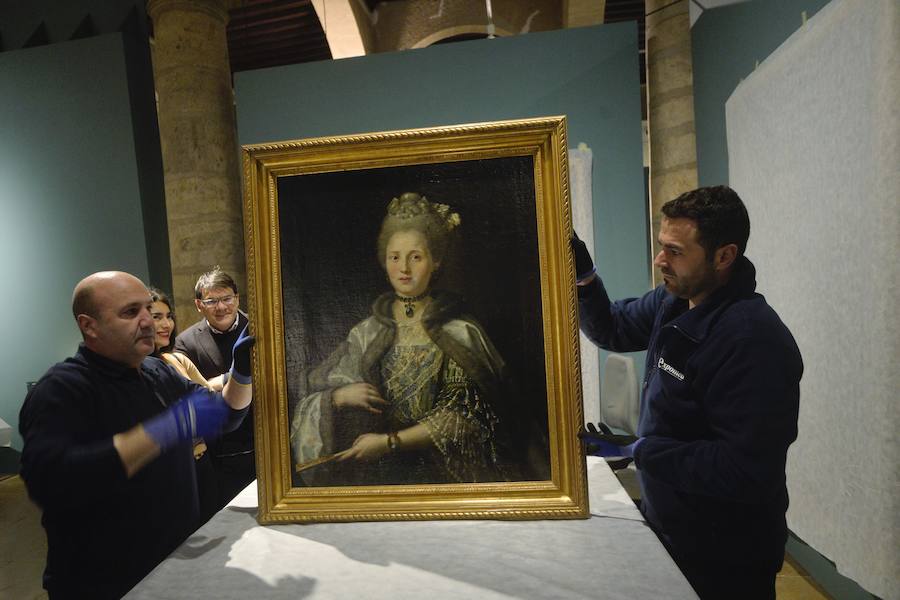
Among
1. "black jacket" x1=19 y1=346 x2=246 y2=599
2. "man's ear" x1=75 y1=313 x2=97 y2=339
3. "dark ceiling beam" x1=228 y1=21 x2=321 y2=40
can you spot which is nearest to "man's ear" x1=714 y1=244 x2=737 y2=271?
"black jacket" x1=19 y1=346 x2=246 y2=599

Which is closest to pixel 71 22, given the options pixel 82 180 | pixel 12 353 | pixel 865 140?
pixel 82 180

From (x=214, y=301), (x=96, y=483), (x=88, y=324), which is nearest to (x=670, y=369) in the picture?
(x=96, y=483)

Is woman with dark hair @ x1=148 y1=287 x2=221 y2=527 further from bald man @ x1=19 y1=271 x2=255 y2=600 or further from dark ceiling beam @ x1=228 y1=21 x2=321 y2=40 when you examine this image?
dark ceiling beam @ x1=228 y1=21 x2=321 y2=40

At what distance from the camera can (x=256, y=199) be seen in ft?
4.63

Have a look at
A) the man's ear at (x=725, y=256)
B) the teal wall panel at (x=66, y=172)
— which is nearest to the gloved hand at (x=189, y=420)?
the man's ear at (x=725, y=256)

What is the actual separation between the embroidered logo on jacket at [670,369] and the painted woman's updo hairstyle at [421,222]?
0.74m

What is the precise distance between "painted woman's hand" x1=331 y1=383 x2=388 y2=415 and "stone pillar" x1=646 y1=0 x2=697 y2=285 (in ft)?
10.7

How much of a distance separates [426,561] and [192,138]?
14.3 ft

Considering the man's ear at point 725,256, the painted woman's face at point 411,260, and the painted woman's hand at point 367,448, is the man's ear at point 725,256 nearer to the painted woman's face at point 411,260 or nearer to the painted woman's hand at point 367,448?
the painted woman's face at point 411,260

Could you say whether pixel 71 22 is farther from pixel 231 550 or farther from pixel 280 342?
pixel 231 550

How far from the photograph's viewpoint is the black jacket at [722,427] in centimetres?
121

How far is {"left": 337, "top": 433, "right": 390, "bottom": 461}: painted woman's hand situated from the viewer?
1414 mm

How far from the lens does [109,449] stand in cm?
122

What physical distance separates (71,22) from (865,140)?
20.8ft
